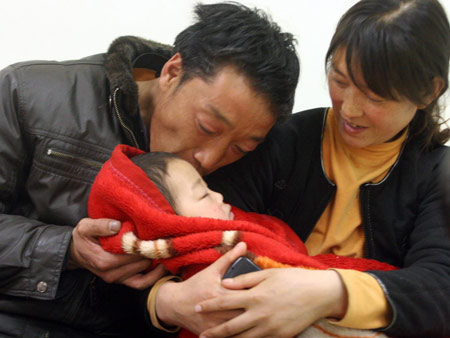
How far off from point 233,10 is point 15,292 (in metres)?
0.91

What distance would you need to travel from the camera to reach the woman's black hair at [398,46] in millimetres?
1024

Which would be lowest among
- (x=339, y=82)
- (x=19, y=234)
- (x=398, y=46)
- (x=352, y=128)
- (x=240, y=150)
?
(x=19, y=234)

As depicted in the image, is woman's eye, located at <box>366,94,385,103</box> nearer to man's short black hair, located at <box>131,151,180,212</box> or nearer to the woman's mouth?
the woman's mouth

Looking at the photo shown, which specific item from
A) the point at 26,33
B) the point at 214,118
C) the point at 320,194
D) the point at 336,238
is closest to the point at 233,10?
the point at 214,118

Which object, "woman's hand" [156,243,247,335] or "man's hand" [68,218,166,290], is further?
"man's hand" [68,218,166,290]

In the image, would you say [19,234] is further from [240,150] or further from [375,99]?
[375,99]

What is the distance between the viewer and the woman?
895 millimetres

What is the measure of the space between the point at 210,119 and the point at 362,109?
37 cm

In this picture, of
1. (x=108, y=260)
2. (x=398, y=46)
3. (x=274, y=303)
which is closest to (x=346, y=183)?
(x=398, y=46)

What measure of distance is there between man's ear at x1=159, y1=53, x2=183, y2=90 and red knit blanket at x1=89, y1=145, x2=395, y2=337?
0.92 feet

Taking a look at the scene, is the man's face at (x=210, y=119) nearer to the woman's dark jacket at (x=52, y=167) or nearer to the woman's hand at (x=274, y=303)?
the woman's dark jacket at (x=52, y=167)

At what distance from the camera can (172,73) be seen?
1.23m

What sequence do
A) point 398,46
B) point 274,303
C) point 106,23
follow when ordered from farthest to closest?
point 106,23 → point 398,46 → point 274,303

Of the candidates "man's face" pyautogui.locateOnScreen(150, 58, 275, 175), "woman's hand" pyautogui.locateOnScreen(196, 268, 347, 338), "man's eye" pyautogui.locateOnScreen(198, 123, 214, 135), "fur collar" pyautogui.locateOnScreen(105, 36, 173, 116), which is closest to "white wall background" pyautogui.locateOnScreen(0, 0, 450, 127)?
"fur collar" pyautogui.locateOnScreen(105, 36, 173, 116)
